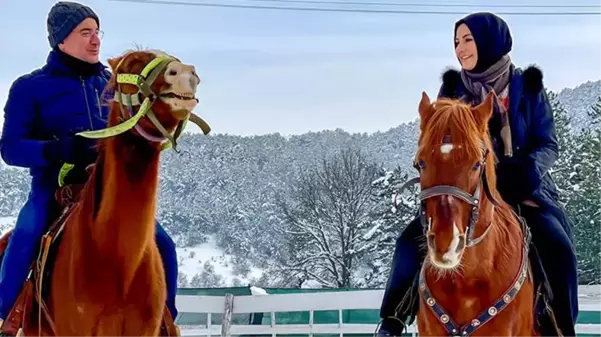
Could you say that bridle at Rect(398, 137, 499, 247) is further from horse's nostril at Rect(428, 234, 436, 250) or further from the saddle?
the saddle

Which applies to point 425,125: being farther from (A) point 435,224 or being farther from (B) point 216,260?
(B) point 216,260

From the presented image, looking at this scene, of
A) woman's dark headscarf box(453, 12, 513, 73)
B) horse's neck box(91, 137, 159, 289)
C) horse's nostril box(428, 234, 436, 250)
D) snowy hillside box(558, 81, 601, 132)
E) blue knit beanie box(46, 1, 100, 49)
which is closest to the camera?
horse's nostril box(428, 234, 436, 250)

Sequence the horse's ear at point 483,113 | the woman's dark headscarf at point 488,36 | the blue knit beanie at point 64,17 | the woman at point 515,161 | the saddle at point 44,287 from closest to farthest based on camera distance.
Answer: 1. the horse's ear at point 483,113
2. the saddle at point 44,287
3. the woman at point 515,161
4. the blue knit beanie at point 64,17
5. the woman's dark headscarf at point 488,36

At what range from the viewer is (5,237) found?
16.3 feet

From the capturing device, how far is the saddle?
13.6ft

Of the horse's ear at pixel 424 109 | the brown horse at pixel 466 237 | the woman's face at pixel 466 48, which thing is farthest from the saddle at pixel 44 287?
the woman's face at pixel 466 48

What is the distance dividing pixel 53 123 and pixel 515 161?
2.78 meters

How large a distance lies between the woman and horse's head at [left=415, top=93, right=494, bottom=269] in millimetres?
675

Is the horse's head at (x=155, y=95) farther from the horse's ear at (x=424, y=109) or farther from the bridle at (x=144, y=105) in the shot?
the horse's ear at (x=424, y=109)

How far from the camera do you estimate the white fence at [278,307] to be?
9875 mm

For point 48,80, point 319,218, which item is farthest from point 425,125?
point 319,218

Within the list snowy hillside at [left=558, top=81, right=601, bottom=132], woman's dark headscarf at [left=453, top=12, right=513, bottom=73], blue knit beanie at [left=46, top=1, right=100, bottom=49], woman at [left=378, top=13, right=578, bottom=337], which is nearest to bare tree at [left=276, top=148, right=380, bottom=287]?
snowy hillside at [left=558, top=81, right=601, bottom=132]

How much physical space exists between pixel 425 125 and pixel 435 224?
2.10 feet

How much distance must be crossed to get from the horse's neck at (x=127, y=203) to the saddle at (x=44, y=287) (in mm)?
432
